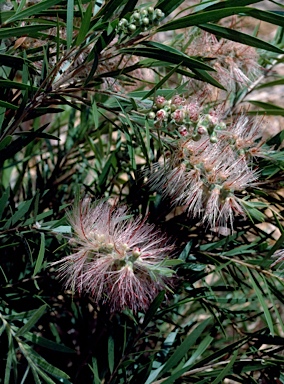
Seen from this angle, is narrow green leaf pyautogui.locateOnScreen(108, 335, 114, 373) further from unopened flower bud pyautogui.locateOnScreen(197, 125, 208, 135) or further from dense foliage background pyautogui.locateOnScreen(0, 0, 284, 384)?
unopened flower bud pyautogui.locateOnScreen(197, 125, 208, 135)

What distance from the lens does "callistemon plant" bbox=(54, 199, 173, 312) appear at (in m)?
0.49

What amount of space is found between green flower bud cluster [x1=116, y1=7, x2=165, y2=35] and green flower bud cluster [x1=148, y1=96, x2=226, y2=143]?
66 mm

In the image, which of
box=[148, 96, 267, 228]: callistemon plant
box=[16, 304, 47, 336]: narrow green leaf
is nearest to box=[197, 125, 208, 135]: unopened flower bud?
box=[148, 96, 267, 228]: callistemon plant

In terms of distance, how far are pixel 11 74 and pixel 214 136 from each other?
1.01 feet

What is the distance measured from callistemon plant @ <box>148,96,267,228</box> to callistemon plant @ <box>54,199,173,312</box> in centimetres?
6

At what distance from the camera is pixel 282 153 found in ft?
1.98

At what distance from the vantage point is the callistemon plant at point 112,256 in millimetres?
493

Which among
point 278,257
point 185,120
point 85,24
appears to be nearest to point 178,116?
point 185,120

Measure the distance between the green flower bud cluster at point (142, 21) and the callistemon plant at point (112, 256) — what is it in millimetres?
169

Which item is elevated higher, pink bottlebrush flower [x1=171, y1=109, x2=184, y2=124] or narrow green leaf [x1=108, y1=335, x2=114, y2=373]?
pink bottlebrush flower [x1=171, y1=109, x2=184, y2=124]

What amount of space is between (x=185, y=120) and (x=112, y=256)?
5.4 inches

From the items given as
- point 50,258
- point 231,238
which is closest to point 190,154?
point 231,238

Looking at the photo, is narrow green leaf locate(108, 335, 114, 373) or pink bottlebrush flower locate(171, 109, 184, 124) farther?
narrow green leaf locate(108, 335, 114, 373)

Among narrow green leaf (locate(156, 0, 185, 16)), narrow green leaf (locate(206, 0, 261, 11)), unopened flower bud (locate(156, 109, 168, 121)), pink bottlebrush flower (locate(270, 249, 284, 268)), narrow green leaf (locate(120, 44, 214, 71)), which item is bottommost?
pink bottlebrush flower (locate(270, 249, 284, 268))
